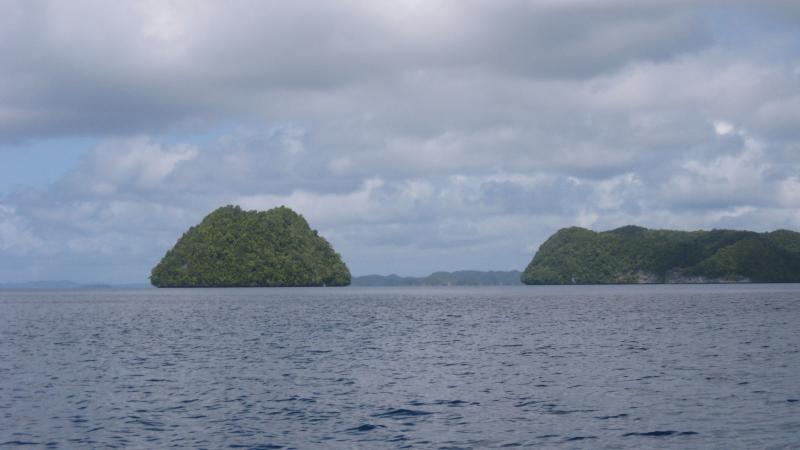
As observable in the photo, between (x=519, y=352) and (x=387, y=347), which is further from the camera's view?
(x=387, y=347)

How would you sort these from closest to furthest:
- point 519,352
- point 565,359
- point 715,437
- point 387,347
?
point 715,437 → point 565,359 → point 519,352 → point 387,347

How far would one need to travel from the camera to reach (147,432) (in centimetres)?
3431

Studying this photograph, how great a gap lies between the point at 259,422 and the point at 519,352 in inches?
1344

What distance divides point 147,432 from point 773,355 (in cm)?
4793

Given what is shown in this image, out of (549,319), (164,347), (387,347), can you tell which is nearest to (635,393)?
(387,347)

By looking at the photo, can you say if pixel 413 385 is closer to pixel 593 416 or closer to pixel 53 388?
pixel 593 416

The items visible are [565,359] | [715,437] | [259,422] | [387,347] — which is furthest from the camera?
[387,347]

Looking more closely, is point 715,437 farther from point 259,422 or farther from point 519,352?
point 519,352

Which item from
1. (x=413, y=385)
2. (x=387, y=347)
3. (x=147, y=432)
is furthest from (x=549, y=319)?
(x=147, y=432)

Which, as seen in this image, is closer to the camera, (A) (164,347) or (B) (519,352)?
(B) (519,352)

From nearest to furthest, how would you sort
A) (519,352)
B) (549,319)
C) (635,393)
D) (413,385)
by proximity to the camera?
1. (635,393)
2. (413,385)
3. (519,352)
4. (549,319)

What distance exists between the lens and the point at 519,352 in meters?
66.4

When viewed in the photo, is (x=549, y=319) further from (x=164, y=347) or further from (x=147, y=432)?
(x=147, y=432)

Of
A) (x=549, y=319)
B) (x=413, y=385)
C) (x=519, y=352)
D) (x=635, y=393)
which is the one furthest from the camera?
(x=549, y=319)
